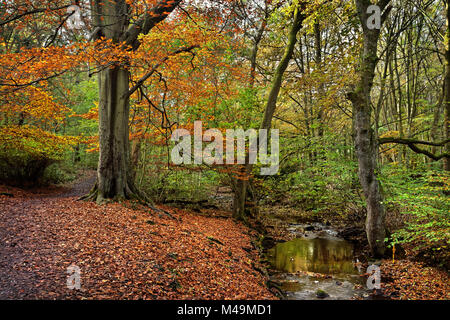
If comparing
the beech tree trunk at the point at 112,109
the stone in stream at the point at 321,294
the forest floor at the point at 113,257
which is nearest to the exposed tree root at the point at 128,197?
the beech tree trunk at the point at 112,109

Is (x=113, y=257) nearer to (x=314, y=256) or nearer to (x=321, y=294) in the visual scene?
(x=321, y=294)

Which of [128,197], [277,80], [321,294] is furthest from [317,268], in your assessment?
[277,80]

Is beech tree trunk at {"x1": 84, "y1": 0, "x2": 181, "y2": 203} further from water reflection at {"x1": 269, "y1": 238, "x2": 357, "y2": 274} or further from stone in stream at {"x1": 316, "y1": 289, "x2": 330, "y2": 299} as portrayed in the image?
stone in stream at {"x1": 316, "y1": 289, "x2": 330, "y2": 299}

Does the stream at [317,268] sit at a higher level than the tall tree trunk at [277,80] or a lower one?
lower

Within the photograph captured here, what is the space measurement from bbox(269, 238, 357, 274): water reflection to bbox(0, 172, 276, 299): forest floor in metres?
1.21

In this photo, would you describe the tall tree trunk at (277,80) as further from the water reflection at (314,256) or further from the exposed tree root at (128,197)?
the exposed tree root at (128,197)

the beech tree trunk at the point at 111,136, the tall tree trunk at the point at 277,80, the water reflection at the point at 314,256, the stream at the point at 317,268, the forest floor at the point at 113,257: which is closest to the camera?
the forest floor at the point at 113,257

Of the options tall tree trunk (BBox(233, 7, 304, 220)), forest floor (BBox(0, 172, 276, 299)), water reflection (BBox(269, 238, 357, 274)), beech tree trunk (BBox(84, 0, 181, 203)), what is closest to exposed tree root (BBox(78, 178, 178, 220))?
beech tree trunk (BBox(84, 0, 181, 203))

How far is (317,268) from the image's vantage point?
679 centimetres

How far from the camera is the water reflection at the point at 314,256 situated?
6758 millimetres

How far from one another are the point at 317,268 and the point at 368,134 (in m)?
3.77

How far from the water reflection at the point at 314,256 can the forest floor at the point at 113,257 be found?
121 cm
